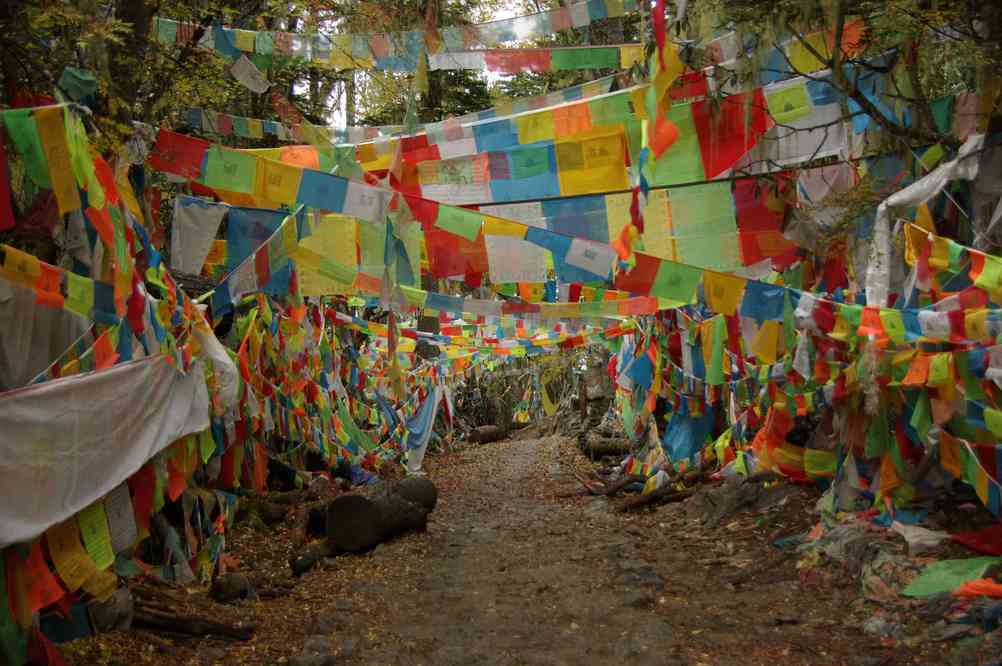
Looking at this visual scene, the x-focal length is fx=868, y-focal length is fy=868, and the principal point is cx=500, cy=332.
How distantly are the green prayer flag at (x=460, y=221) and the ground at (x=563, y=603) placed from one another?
292cm

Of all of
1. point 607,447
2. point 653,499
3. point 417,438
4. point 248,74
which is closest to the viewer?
point 248,74

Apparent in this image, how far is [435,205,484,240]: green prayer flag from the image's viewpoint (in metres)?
6.02

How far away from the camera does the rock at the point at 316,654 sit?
18.6 feet

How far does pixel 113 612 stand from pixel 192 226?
395cm

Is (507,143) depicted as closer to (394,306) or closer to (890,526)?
(394,306)

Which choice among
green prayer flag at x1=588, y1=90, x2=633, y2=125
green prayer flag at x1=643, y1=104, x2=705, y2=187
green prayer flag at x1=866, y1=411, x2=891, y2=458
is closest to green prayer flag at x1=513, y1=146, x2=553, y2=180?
green prayer flag at x1=588, y1=90, x2=633, y2=125

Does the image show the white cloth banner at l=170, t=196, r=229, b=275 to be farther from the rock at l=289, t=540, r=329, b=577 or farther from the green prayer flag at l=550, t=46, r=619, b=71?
the green prayer flag at l=550, t=46, r=619, b=71

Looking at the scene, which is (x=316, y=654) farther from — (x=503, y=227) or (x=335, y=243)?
(x=335, y=243)

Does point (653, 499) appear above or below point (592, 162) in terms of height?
below

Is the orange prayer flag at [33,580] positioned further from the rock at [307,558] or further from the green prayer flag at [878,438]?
the green prayer flag at [878,438]

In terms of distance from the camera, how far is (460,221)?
608cm

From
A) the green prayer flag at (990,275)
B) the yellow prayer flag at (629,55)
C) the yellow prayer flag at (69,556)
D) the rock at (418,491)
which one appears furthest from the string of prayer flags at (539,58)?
the rock at (418,491)

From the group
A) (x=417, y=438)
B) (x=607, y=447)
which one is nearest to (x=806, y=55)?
(x=417, y=438)

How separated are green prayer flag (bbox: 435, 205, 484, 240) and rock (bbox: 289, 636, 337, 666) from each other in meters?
2.99
